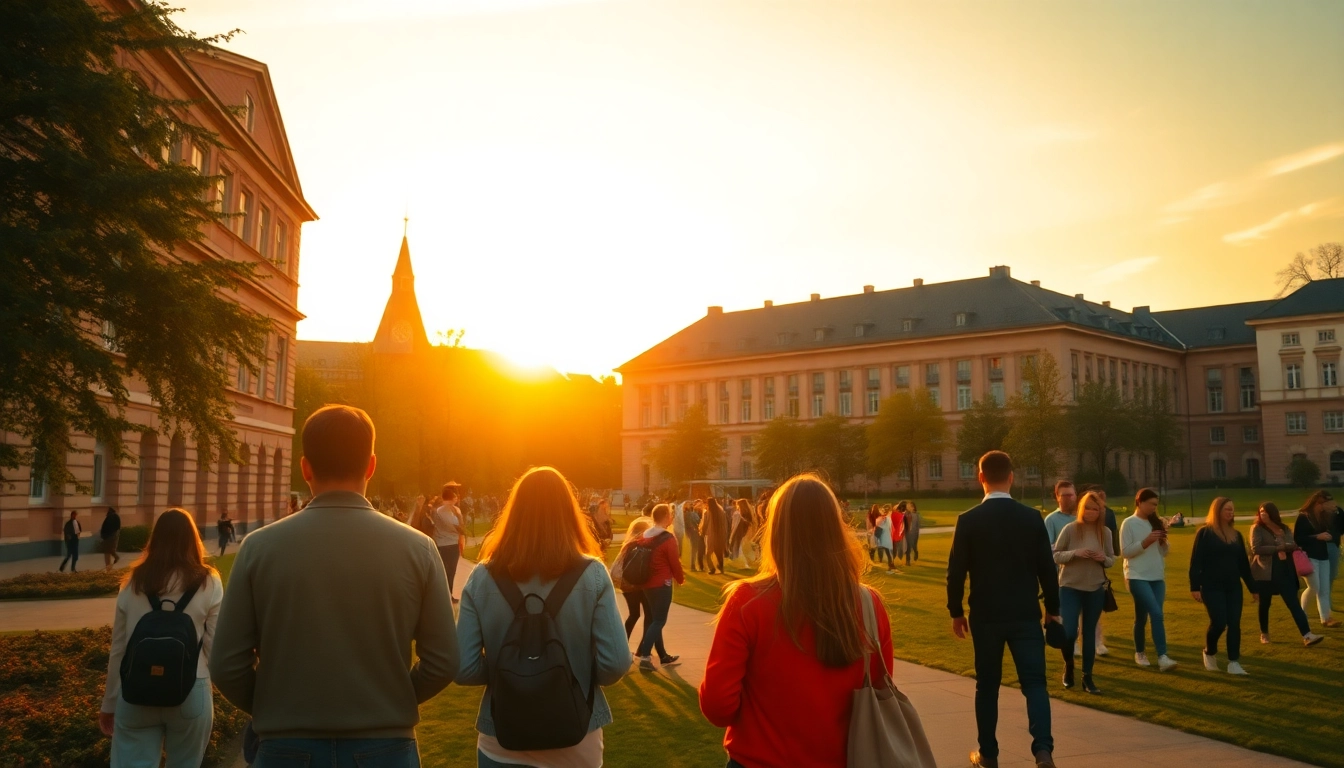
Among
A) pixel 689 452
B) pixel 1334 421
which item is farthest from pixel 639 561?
pixel 1334 421

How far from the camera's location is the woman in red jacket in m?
3.93

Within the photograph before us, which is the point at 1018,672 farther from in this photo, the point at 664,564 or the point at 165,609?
the point at 165,609

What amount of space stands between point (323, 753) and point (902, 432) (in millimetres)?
88693

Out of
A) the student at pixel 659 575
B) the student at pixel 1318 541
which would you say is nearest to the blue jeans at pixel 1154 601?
the student at pixel 1318 541

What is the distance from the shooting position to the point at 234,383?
130 ft

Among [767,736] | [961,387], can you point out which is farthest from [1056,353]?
[767,736]

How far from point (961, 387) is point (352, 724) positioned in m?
100

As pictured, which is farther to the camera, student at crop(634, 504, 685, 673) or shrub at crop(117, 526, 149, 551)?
shrub at crop(117, 526, 149, 551)

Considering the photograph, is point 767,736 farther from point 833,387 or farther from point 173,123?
point 833,387

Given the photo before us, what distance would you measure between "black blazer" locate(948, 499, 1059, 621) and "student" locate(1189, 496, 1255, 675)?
5024mm

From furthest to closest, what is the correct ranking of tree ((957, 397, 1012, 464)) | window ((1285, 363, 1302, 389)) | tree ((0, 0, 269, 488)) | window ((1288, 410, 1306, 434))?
window ((1285, 363, 1302, 389)), window ((1288, 410, 1306, 434)), tree ((957, 397, 1012, 464)), tree ((0, 0, 269, 488))

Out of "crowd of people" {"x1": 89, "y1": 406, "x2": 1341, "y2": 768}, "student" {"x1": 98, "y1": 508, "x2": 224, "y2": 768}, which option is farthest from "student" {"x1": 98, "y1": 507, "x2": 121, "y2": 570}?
"crowd of people" {"x1": 89, "y1": 406, "x2": 1341, "y2": 768}

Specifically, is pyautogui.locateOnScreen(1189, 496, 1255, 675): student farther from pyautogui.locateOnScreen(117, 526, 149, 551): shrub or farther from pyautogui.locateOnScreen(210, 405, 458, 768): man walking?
pyautogui.locateOnScreen(117, 526, 149, 551): shrub

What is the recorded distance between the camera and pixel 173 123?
13.0 meters
